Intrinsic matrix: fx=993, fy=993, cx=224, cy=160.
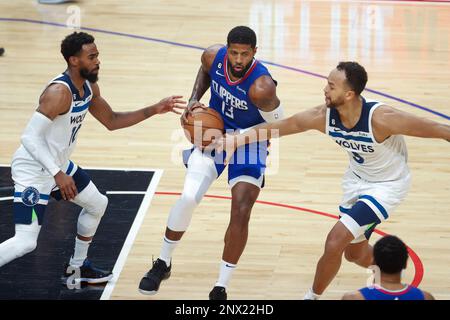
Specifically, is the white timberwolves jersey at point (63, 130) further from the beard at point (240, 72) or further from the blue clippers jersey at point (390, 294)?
the blue clippers jersey at point (390, 294)

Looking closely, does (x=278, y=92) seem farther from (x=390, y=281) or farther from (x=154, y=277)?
(x=390, y=281)

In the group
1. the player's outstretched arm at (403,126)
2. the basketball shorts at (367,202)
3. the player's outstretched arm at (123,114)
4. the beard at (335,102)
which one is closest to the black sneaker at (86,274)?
the player's outstretched arm at (123,114)

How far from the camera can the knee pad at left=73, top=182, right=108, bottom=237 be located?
26.9 ft

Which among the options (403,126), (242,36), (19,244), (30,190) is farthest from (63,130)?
(403,126)

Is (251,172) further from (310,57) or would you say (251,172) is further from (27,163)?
(310,57)

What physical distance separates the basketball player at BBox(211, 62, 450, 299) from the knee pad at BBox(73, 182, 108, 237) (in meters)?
1.31

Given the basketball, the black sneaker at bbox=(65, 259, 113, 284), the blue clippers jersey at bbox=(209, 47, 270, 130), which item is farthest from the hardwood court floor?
the blue clippers jersey at bbox=(209, 47, 270, 130)

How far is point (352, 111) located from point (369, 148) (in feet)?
1.03

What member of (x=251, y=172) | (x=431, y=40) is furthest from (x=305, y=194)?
(x=431, y=40)

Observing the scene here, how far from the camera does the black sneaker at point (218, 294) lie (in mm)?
7898

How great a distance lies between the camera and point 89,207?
8289 mm

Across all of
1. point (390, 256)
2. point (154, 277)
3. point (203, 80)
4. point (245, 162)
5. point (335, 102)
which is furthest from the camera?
point (203, 80)

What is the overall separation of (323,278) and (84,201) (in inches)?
82.0

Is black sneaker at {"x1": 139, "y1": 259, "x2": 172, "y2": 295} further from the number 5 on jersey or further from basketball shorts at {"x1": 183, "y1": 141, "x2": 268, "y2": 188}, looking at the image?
the number 5 on jersey
